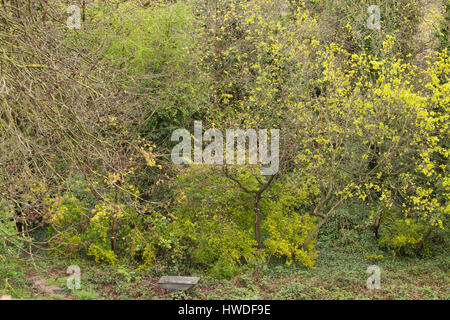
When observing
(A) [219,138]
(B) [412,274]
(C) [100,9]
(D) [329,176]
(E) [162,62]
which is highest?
(C) [100,9]

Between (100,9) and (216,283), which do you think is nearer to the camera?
(216,283)

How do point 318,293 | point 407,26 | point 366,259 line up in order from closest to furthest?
point 318,293, point 366,259, point 407,26

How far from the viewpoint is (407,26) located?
14.3 m

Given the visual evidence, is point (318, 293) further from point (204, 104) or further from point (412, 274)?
point (204, 104)

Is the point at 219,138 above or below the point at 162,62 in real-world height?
below

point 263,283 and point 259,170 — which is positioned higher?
point 259,170

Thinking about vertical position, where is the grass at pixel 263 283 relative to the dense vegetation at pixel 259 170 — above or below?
below

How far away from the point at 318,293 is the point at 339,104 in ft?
13.7

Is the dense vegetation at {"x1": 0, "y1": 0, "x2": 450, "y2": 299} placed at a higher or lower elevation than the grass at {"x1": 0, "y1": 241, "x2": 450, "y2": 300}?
higher

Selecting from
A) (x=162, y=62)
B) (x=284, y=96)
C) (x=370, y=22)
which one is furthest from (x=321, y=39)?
(x=162, y=62)

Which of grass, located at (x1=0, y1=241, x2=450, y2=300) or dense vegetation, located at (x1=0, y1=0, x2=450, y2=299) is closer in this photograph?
grass, located at (x1=0, y1=241, x2=450, y2=300)

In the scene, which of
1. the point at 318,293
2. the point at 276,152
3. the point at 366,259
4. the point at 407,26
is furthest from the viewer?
the point at 407,26

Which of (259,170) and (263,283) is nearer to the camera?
(263,283)

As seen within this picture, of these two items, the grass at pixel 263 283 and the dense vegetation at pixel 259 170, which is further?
the dense vegetation at pixel 259 170
